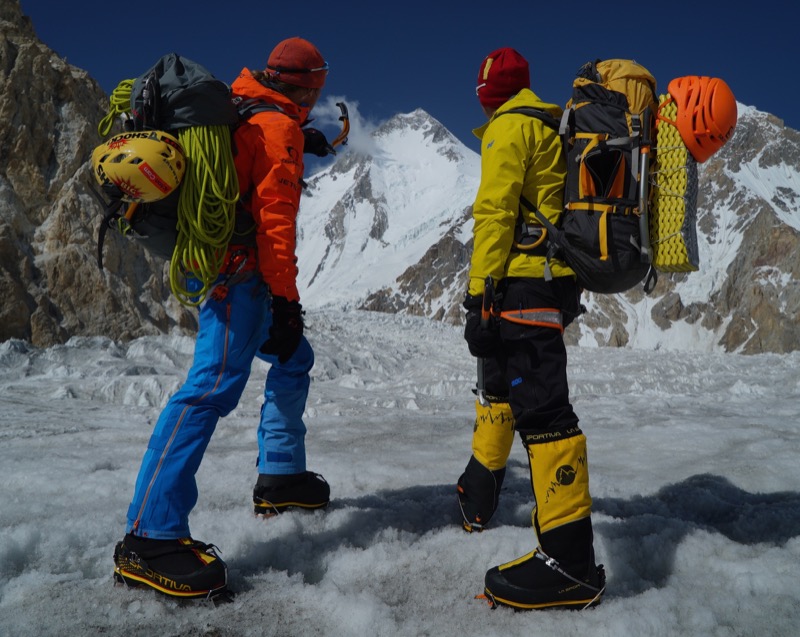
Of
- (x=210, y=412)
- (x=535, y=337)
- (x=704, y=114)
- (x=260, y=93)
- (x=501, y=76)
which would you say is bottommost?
(x=210, y=412)

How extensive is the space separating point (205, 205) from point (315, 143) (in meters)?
1.00

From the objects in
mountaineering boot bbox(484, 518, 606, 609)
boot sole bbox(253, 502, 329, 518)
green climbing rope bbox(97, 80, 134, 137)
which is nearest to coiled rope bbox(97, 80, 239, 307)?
green climbing rope bbox(97, 80, 134, 137)

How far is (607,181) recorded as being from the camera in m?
2.55

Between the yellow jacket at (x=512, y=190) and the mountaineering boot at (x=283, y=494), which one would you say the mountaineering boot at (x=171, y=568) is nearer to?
the mountaineering boot at (x=283, y=494)

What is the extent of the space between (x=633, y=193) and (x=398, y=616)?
207 centimetres

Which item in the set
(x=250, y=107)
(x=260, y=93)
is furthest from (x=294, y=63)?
(x=250, y=107)

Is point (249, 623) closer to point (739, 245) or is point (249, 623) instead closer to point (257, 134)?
point (257, 134)

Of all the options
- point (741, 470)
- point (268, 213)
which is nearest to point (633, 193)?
point (268, 213)

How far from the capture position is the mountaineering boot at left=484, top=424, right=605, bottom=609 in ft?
7.32

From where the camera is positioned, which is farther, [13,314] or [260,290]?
[13,314]

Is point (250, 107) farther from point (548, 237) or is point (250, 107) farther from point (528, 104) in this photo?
point (548, 237)

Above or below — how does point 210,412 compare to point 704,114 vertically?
below

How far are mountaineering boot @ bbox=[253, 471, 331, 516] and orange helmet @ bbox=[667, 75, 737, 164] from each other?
2648 mm

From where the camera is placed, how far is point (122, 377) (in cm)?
732
